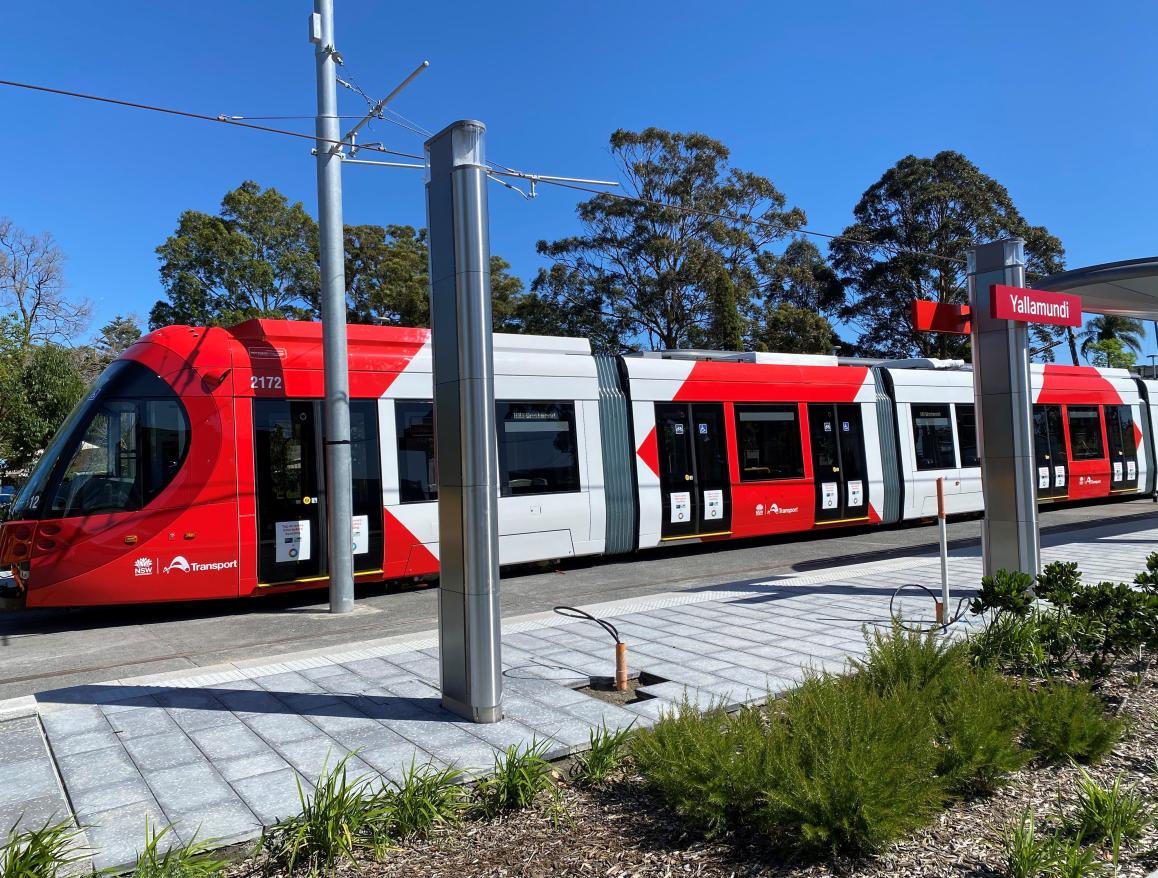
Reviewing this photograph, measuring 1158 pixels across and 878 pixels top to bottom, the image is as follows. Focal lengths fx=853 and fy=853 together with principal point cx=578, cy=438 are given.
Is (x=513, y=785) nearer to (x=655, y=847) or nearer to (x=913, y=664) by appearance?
(x=655, y=847)

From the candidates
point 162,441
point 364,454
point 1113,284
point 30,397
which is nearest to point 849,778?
point 364,454

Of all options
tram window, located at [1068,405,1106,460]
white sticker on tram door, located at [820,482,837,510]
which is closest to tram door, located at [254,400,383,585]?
white sticker on tram door, located at [820,482,837,510]

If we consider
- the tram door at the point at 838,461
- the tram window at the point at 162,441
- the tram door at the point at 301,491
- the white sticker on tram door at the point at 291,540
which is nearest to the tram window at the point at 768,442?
the tram door at the point at 838,461

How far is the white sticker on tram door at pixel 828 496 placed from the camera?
1578cm

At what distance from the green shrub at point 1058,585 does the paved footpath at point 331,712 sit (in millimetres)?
1156

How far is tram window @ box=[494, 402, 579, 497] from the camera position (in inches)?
479

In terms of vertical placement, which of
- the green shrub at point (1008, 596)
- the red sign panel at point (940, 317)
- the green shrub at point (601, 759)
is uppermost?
the red sign panel at point (940, 317)

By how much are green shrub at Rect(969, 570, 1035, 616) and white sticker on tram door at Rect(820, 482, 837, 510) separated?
29.4 feet

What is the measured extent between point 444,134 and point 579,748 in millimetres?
4087

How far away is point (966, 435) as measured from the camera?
59.6ft

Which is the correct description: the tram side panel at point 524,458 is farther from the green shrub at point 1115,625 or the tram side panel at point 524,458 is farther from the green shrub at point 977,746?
the green shrub at point 977,746

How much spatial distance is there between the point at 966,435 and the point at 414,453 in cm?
1246

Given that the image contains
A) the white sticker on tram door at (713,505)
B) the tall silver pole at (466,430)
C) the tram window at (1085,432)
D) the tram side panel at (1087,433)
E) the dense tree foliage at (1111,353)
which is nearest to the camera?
the tall silver pole at (466,430)

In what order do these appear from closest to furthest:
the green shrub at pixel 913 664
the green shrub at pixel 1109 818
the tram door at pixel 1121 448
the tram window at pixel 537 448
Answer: the green shrub at pixel 1109 818
the green shrub at pixel 913 664
the tram window at pixel 537 448
the tram door at pixel 1121 448
